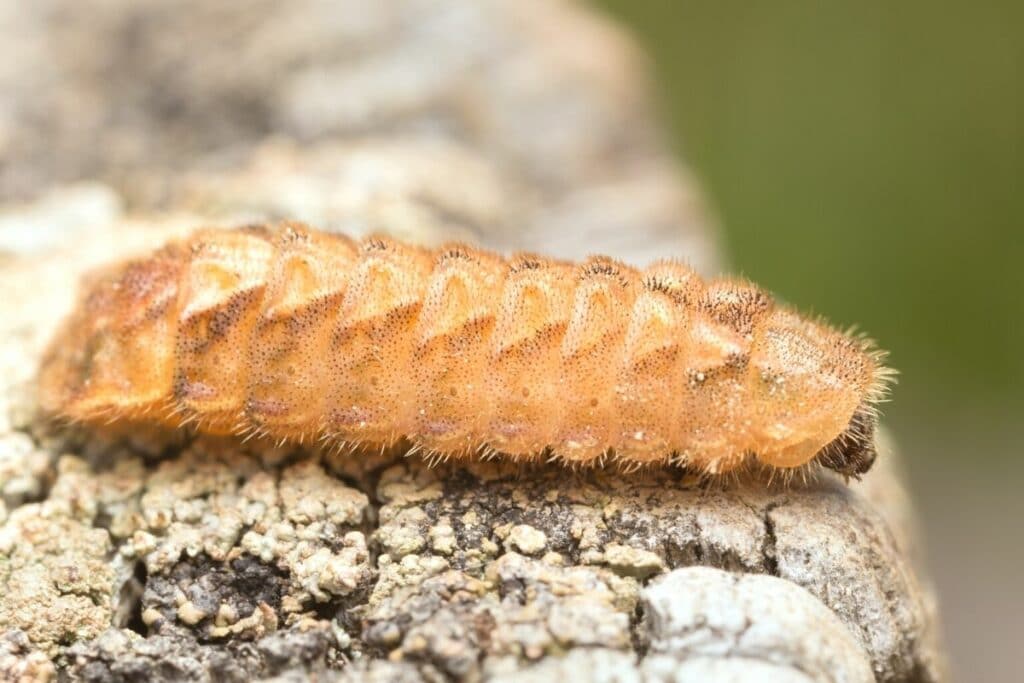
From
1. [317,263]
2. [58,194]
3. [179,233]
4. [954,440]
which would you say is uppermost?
[954,440]

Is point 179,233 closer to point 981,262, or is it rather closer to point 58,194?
point 58,194

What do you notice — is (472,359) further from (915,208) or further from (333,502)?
(915,208)

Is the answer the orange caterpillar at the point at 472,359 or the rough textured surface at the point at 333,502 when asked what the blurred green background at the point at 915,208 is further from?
the orange caterpillar at the point at 472,359

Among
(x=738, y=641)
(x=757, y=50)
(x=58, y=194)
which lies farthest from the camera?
(x=757, y=50)

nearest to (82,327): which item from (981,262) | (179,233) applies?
(179,233)

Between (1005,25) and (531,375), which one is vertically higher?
(1005,25)

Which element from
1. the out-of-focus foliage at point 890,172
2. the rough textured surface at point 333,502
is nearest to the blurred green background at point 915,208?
the out-of-focus foliage at point 890,172
